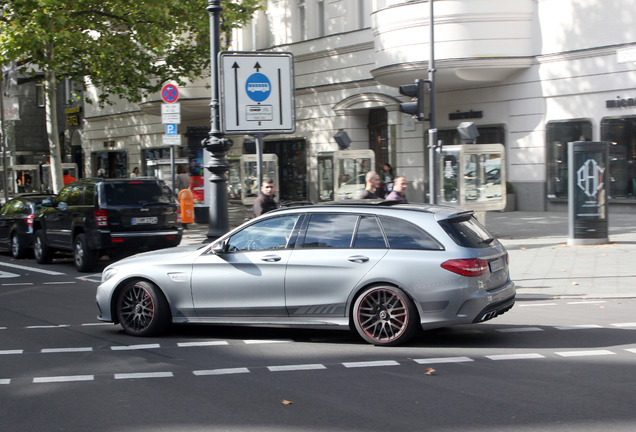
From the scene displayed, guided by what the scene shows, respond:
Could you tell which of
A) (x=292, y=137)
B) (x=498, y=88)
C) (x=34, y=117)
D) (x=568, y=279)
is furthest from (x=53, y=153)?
(x=34, y=117)

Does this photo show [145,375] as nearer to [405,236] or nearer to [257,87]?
[405,236]

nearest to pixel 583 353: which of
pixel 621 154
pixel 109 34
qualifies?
pixel 621 154

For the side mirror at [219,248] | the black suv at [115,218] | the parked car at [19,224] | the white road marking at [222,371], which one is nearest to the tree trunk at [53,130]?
the parked car at [19,224]

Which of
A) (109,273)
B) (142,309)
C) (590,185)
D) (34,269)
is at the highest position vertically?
(590,185)

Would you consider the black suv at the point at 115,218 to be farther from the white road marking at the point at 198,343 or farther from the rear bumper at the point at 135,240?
the white road marking at the point at 198,343

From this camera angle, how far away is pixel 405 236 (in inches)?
336

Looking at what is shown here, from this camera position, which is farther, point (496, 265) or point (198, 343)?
point (198, 343)

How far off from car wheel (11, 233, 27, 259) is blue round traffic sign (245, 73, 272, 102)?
858 centimetres

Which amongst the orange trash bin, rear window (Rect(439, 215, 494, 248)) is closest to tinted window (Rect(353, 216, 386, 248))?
rear window (Rect(439, 215, 494, 248))

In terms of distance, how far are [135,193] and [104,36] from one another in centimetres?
1176

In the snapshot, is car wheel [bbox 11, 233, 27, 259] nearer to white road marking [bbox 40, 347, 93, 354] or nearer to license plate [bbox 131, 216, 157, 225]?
license plate [bbox 131, 216, 157, 225]

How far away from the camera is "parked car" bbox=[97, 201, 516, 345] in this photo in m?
8.28

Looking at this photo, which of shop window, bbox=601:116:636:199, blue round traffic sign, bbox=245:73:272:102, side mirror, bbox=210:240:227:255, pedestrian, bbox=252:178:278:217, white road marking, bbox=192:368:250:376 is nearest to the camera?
white road marking, bbox=192:368:250:376

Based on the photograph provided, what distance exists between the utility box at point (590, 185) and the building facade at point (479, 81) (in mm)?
4803
